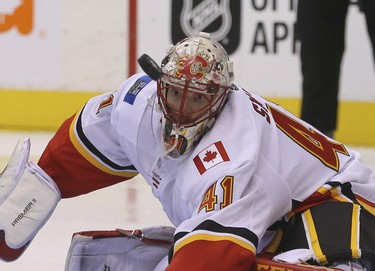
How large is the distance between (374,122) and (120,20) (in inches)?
46.8

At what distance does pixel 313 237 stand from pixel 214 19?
A: 8.82ft

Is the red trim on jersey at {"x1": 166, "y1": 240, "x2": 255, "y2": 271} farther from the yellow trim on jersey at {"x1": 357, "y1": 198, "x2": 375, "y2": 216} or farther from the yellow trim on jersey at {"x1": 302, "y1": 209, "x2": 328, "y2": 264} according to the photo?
the yellow trim on jersey at {"x1": 357, "y1": 198, "x2": 375, "y2": 216}

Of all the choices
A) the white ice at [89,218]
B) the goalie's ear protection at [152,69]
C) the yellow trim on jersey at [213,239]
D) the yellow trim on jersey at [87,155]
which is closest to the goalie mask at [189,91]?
the goalie's ear protection at [152,69]

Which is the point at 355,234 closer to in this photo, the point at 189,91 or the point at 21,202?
the point at 189,91

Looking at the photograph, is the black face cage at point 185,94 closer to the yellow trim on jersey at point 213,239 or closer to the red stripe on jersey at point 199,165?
the red stripe on jersey at point 199,165

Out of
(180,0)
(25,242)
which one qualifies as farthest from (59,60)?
(25,242)

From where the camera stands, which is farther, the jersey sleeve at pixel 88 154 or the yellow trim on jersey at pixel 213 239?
the jersey sleeve at pixel 88 154

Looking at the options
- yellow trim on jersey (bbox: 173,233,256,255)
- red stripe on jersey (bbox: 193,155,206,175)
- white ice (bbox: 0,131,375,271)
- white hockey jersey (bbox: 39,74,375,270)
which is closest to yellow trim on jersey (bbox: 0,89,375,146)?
white ice (bbox: 0,131,375,271)

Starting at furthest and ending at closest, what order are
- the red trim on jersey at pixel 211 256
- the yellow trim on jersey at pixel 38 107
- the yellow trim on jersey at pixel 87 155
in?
1. the yellow trim on jersey at pixel 38 107
2. the yellow trim on jersey at pixel 87 155
3. the red trim on jersey at pixel 211 256

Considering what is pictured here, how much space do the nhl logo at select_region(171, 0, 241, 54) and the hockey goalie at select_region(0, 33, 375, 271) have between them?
7.48 feet

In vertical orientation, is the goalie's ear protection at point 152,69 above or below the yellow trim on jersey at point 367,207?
above

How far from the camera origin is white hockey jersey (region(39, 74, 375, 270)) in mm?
2201

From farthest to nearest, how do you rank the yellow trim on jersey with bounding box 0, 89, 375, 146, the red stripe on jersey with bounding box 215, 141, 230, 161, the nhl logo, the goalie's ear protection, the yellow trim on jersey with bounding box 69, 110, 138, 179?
the yellow trim on jersey with bounding box 0, 89, 375, 146 → the nhl logo → the yellow trim on jersey with bounding box 69, 110, 138, 179 → the goalie's ear protection → the red stripe on jersey with bounding box 215, 141, 230, 161

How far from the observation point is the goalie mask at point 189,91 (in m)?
2.33
